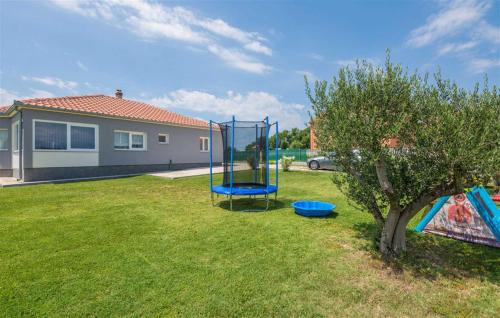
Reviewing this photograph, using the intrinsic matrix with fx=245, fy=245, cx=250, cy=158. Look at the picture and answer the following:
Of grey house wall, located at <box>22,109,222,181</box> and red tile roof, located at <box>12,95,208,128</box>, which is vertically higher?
red tile roof, located at <box>12,95,208,128</box>

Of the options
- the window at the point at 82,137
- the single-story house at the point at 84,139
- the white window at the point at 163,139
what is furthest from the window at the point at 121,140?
the white window at the point at 163,139

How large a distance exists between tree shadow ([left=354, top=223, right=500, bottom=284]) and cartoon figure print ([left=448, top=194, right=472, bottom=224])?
38 centimetres

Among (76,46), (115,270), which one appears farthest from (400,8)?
(76,46)

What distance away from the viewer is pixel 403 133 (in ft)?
9.90

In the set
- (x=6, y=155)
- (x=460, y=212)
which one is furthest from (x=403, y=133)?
(x=6, y=155)

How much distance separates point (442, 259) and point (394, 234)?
0.71 metres

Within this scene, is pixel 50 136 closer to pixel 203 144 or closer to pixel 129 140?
pixel 129 140

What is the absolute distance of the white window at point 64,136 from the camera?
1089 cm

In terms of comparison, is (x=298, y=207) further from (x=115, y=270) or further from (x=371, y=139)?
(x=115, y=270)

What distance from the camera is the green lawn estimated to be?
2371 millimetres

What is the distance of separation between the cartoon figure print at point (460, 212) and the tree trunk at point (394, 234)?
1557 millimetres

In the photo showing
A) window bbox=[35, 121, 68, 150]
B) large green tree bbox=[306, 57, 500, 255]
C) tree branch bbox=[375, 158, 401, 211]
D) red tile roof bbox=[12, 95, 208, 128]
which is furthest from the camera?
red tile roof bbox=[12, 95, 208, 128]

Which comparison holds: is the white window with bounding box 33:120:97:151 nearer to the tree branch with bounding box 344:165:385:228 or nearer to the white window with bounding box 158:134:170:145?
the white window with bounding box 158:134:170:145

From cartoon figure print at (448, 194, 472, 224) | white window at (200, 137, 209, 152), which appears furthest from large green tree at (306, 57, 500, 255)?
white window at (200, 137, 209, 152)
